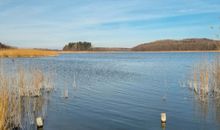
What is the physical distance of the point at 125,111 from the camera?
33.9ft

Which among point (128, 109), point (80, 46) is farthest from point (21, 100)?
point (80, 46)

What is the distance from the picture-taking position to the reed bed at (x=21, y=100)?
7198 millimetres

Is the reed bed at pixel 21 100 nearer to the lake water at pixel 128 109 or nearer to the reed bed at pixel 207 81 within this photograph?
the lake water at pixel 128 109

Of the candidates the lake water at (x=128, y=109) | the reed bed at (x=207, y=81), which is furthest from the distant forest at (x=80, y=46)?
the reed bed at (x=207, y=81)

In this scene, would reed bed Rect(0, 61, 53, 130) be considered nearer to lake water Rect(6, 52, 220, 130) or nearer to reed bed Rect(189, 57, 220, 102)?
lake water Rect(6, 52, 220, 130)

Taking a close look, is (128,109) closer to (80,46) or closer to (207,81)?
(207,81)

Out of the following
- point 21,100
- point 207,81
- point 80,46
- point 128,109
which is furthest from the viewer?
point 80,46

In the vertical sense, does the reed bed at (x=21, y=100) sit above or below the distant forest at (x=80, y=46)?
below

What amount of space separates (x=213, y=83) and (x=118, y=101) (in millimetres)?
4583

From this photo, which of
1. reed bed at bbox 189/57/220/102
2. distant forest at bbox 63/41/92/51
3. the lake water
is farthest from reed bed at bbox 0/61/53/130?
distant forest at bbox 63/41/92/51

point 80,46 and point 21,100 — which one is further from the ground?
point 80,46

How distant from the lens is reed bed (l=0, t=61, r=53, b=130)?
23.6 ft

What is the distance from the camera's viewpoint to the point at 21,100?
11.7 m

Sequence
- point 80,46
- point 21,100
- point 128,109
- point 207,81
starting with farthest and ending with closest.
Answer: point 80,46, point 207,81, point 21,100, point 128,109
